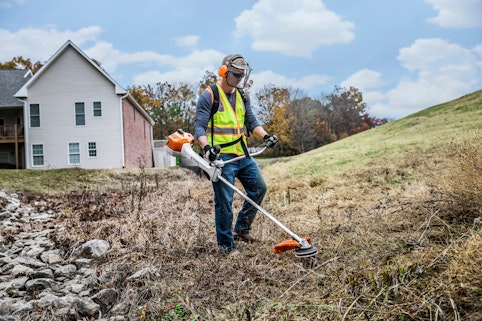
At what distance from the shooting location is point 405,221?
15.7ft

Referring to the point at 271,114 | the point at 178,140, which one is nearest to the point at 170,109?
the point at 271,114

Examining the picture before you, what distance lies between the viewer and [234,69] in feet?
15.1

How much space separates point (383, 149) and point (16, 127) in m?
19.9

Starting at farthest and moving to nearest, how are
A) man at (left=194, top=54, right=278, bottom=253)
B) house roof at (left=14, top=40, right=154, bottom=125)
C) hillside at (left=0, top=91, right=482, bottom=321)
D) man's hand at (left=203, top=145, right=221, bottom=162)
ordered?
house roof at (left=14, top=40, right=154, bottom=125), man at (left=194, top=54, right=278, bottom=253), man's hand at (left=203, top=145, right=221, bottom=162), hillside at (left=0, top=91, right=482, bottom=321)

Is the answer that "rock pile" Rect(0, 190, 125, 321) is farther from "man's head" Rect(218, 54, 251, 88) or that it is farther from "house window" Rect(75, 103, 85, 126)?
"house window" Rect(75, 103, 85, 126)

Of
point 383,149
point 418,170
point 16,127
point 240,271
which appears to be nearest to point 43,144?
point 16,127

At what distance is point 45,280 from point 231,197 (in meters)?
1.93

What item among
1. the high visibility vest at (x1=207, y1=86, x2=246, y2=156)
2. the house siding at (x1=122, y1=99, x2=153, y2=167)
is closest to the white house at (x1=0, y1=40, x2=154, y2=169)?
the house siding at (x1=122, y1=99, x2=153, y2=167)

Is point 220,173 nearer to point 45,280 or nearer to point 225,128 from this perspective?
point 225,128

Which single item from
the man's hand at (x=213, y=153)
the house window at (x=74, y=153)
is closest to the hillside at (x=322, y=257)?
the man's hand at (x=213, y=153)

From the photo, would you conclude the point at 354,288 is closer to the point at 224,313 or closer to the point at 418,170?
the point at 224,313

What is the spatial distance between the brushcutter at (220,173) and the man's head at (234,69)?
77cm

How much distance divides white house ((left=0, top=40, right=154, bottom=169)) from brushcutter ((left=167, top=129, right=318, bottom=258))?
19.2m

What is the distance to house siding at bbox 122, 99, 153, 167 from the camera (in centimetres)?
2453
